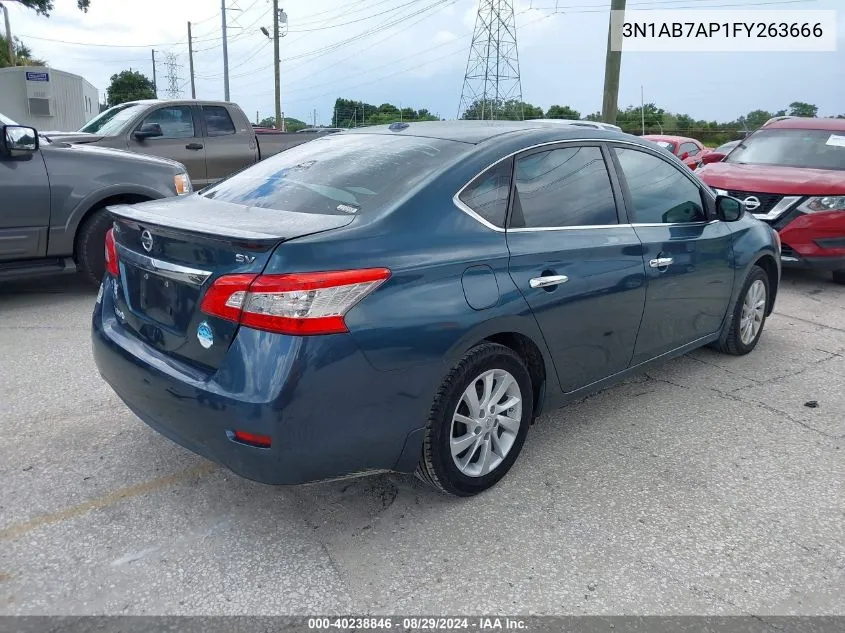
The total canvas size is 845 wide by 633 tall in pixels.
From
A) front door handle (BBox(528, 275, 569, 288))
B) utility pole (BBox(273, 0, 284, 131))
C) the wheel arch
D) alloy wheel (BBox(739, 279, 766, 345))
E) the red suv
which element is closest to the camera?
front door handle (BBox(528, 275, 569, 288))

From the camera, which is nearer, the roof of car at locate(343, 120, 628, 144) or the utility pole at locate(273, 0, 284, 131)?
the roof of car at locate(343, 120, 628, 144)

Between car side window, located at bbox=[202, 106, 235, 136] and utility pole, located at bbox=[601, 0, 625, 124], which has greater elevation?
utility pole, located at bbox=[601, 0, 625, 124]

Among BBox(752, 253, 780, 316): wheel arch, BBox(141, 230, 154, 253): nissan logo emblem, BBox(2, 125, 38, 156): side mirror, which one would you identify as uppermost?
BBox(2, 125, 38, 156): side mirror

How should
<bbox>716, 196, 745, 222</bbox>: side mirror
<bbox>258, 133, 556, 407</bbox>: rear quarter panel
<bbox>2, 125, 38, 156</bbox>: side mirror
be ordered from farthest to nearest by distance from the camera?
<bbox>2, 125, 38, 156</bbox>: side mirror → <bbox>716, 196, 745, 222</bbox>: side mirror → <bbox>258, 133, 556, 407</bbox>: rear quarter panel

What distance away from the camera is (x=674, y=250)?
4152mm

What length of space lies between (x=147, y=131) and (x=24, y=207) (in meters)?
4.28

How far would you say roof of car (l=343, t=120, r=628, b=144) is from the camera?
3537 mm

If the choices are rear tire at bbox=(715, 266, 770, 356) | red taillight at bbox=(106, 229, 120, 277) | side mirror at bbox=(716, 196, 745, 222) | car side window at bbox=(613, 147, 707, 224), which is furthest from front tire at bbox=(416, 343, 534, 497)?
rear tire at bbox=(715, 266, 770, 356)

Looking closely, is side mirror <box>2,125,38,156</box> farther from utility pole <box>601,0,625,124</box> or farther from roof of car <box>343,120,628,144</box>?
utility pole <box>601,0,625,124</box>

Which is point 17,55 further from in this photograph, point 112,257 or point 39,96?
point 112,257

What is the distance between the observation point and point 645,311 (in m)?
3.97

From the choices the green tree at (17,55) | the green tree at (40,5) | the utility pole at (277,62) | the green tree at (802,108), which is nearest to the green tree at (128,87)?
the green tree at (17,55)

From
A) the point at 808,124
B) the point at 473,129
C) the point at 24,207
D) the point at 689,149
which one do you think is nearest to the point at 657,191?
the point at 473,129

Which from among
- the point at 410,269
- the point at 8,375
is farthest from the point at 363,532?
the point at 8,375
